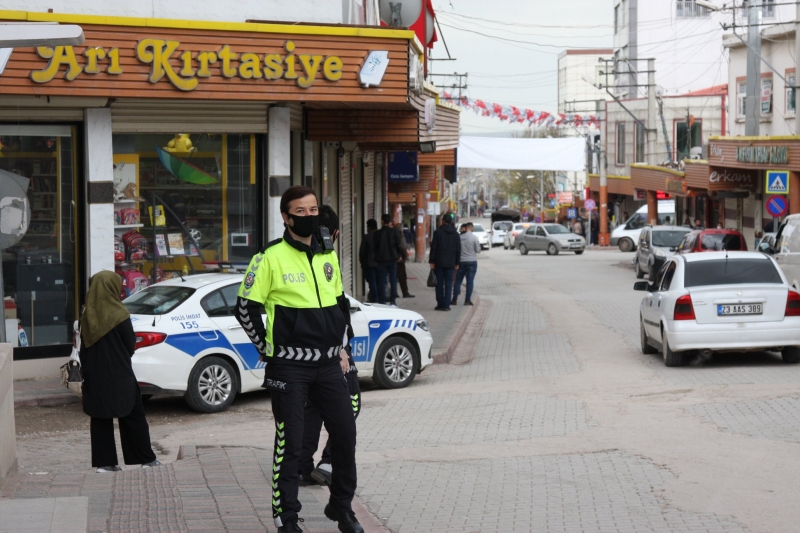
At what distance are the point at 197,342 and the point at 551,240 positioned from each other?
45.6 meters

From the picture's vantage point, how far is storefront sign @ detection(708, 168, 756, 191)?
39.8m

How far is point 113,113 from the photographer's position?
1424cm

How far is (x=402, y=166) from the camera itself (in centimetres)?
2983

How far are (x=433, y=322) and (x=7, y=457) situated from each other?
12.8m

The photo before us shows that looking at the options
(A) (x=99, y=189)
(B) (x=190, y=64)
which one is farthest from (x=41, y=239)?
(B) (x=190, y=64)

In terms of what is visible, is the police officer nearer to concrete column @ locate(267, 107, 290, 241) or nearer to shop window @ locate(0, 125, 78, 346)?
shop window @ locate(0, 125, 78, 346)

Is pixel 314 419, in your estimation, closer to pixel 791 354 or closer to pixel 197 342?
pixel 197 342

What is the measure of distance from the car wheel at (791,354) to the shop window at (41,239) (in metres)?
9.05

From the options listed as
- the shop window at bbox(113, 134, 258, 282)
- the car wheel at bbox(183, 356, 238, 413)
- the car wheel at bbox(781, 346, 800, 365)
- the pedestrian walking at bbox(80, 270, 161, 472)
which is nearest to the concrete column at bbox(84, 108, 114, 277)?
the shop window at bbox(113, 134, 258, 282)

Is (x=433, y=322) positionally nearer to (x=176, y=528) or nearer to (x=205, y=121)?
(x=205, y=121)

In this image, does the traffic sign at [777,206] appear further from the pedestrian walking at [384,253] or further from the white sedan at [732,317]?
the white sedan at [732,317]

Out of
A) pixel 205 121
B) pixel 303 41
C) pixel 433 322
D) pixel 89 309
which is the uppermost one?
pixel 303 41

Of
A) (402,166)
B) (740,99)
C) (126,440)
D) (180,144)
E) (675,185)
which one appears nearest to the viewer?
(126,440)

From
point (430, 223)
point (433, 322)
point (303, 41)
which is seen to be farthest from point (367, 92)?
point (430, 223)
